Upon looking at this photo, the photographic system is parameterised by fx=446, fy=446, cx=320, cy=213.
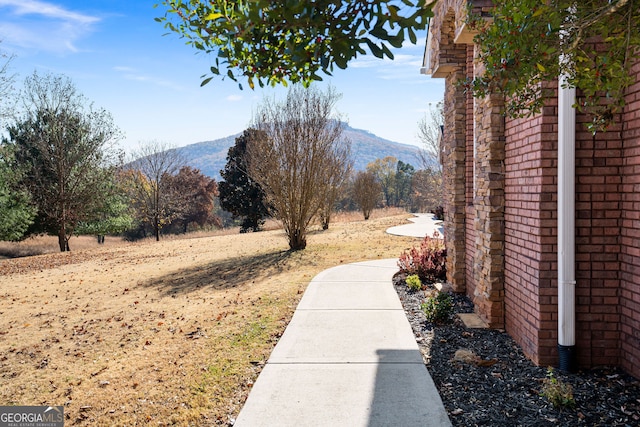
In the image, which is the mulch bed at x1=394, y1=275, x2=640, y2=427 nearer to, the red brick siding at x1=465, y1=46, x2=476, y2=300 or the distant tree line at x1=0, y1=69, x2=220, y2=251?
the red brick siding at x1=465, y1=46, x2=476, y2=300

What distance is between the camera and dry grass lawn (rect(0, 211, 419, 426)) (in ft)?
12.8

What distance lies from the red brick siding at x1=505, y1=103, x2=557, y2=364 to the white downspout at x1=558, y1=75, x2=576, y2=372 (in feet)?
0.38

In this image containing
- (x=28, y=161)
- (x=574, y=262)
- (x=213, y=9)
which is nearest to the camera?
(x=213, y=9)

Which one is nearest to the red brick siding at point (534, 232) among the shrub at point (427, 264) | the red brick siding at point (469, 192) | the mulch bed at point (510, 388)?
the mulch bed at point (510, 388)

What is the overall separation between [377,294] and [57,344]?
15.2 feet

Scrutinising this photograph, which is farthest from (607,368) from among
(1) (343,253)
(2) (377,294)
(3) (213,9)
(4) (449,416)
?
(1) (343,253)

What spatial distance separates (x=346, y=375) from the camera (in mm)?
4148

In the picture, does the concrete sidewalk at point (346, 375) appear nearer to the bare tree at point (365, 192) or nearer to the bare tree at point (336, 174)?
the bare tree at point (336, 174)

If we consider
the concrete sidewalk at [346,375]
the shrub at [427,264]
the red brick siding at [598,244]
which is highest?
the red brick siding at [598,244]

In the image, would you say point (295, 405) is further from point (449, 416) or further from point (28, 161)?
point (28, 161)

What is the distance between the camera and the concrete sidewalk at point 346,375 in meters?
3.38

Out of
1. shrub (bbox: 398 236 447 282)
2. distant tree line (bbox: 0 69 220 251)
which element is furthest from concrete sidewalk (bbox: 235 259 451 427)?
distant tree line (bbox: 0 69 220 251)

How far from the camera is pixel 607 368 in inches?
158

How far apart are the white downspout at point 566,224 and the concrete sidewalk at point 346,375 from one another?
129 centimetres
